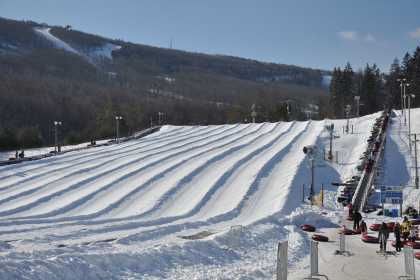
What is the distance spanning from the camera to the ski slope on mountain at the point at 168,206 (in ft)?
38.8

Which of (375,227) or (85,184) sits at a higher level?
(85,184)

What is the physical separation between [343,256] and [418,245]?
10.4 ft

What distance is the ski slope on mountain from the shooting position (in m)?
11.8

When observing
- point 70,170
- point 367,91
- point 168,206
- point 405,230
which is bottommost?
point 168,206

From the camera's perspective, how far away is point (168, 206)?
24.4 meters

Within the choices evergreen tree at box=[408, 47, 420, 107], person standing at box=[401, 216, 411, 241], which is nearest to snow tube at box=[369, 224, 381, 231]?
person standing at box=[401, 216, 411, 241]

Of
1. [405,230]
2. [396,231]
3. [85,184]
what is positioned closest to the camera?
[396,231]

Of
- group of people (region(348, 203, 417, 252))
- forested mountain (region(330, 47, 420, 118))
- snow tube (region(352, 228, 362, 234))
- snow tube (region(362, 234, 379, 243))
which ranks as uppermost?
forested mountain (region(330, 47, 420, 118))

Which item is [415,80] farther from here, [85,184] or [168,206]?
[168,206]

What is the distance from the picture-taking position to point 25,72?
563ft

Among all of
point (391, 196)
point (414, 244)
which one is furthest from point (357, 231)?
point (391, 196)

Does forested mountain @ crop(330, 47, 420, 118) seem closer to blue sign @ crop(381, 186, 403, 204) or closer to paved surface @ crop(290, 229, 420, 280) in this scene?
blue sign @ crop(381, 186, 403, 204)

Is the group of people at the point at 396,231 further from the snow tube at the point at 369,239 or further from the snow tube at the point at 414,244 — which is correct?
the snow tube at the point at 369,239

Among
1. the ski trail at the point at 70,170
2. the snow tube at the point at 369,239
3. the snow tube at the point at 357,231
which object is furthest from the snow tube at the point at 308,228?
the ski trail at the point at 70,170
